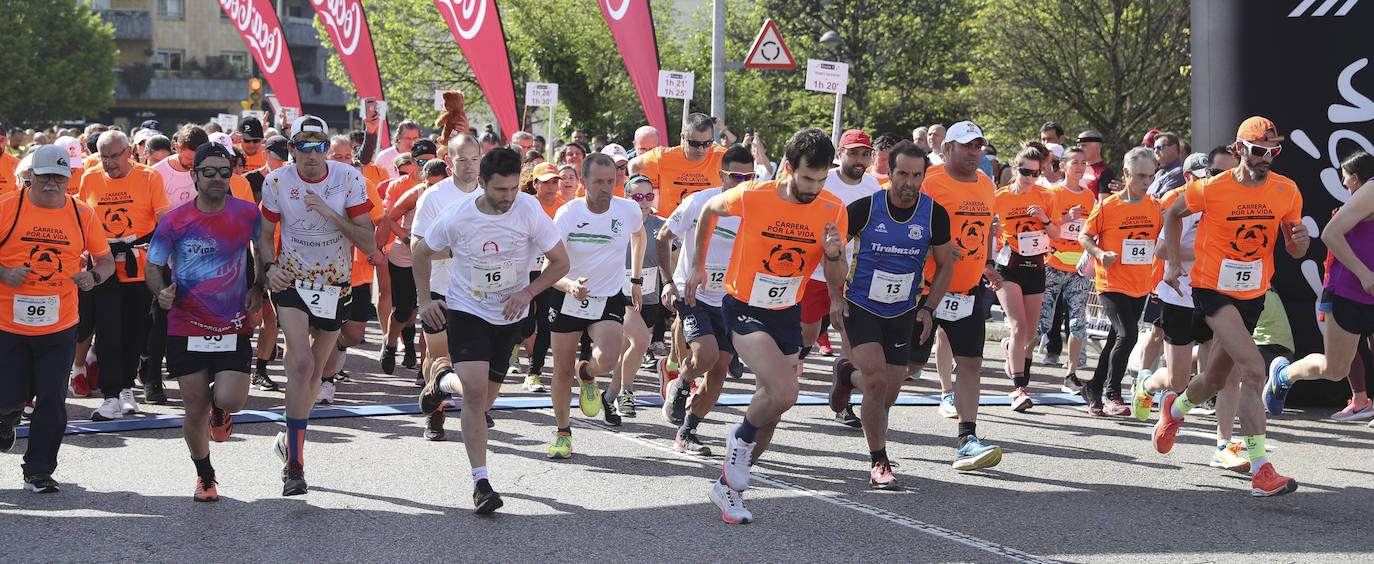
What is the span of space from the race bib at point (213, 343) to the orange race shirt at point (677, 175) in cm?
494

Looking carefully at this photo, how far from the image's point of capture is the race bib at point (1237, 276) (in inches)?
292

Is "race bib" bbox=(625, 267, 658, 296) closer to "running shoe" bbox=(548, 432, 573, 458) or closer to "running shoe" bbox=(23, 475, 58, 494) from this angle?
"running shoe" bbox=(548, 432, 573, 458)

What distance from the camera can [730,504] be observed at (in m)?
6.31

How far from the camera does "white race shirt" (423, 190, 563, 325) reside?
6.54m

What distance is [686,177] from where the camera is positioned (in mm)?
11055

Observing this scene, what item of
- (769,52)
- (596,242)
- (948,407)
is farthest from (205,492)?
(769,52)

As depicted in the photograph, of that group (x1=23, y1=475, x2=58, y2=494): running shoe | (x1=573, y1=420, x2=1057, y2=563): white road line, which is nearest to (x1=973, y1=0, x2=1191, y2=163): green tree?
(x1=573, y1=420, x2=1057, y2=563): white road line

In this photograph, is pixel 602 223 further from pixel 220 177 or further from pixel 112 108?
pixel 112 108

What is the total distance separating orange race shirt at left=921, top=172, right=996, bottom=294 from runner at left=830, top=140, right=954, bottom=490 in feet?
1.89

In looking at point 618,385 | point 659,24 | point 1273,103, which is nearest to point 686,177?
point 618,385

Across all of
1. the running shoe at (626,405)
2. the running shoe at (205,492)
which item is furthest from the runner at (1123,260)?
the running shoe at (205,492)

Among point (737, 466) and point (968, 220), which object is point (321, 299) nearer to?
point (737, 466)

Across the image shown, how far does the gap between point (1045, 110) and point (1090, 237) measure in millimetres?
19082

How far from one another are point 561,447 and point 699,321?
108 centimetres
